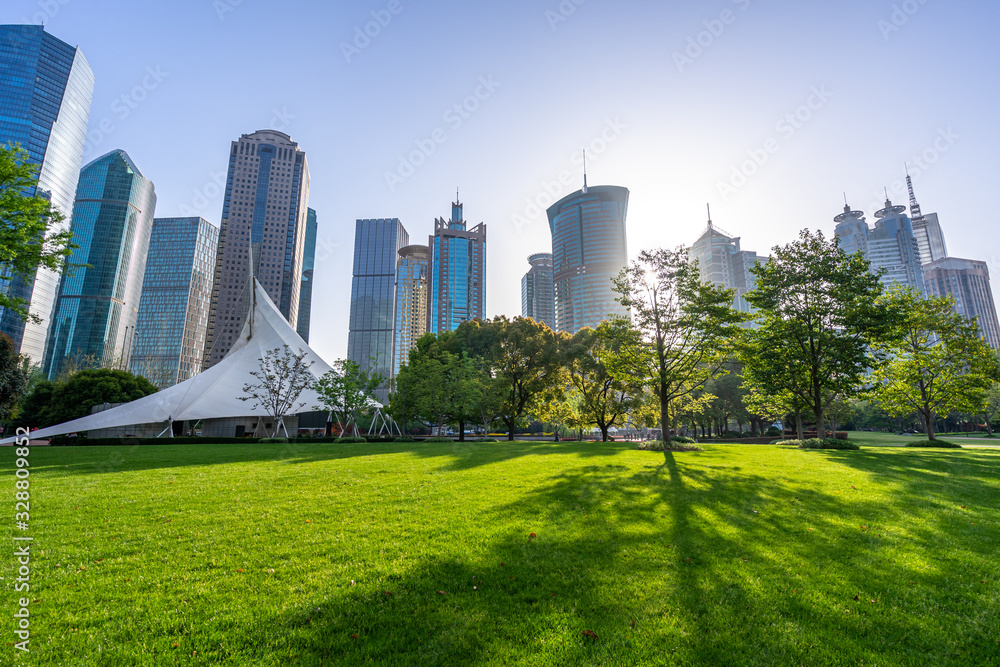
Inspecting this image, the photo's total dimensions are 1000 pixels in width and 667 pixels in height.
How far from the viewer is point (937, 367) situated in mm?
25625

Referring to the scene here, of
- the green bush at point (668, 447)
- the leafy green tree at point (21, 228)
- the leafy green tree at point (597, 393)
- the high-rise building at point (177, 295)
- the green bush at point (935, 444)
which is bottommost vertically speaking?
the green bush at point (935, 444)

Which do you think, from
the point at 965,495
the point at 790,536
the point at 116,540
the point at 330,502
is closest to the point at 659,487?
the point at 790,536

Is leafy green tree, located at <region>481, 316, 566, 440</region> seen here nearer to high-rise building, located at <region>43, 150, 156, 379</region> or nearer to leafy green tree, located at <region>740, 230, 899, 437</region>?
leafy green tree, located at <region>740, 230, 899, 437</region>

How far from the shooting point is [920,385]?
25.8 metres

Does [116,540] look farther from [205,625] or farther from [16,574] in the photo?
[205,625]

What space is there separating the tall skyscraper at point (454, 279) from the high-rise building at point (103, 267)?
103m

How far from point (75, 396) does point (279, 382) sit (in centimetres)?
2442

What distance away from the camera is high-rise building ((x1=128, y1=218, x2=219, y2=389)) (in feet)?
501

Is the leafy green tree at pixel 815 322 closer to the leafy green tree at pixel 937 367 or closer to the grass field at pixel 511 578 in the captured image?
the leafy green tree at pixel 937 367

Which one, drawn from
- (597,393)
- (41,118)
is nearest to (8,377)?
(597,393)

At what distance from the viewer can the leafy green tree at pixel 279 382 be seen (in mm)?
34312

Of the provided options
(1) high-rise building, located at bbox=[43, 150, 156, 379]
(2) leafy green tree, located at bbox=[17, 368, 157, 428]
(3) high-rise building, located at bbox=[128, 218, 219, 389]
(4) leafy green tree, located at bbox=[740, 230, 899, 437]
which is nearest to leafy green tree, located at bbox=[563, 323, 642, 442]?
(4) leafy green tree, located at bbox=[740, 230, 899, 437]

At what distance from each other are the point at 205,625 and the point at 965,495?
13.7 m

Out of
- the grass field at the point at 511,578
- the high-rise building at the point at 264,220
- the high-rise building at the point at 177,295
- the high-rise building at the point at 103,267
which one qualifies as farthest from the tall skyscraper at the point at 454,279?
the grass field at the point at 511,578
